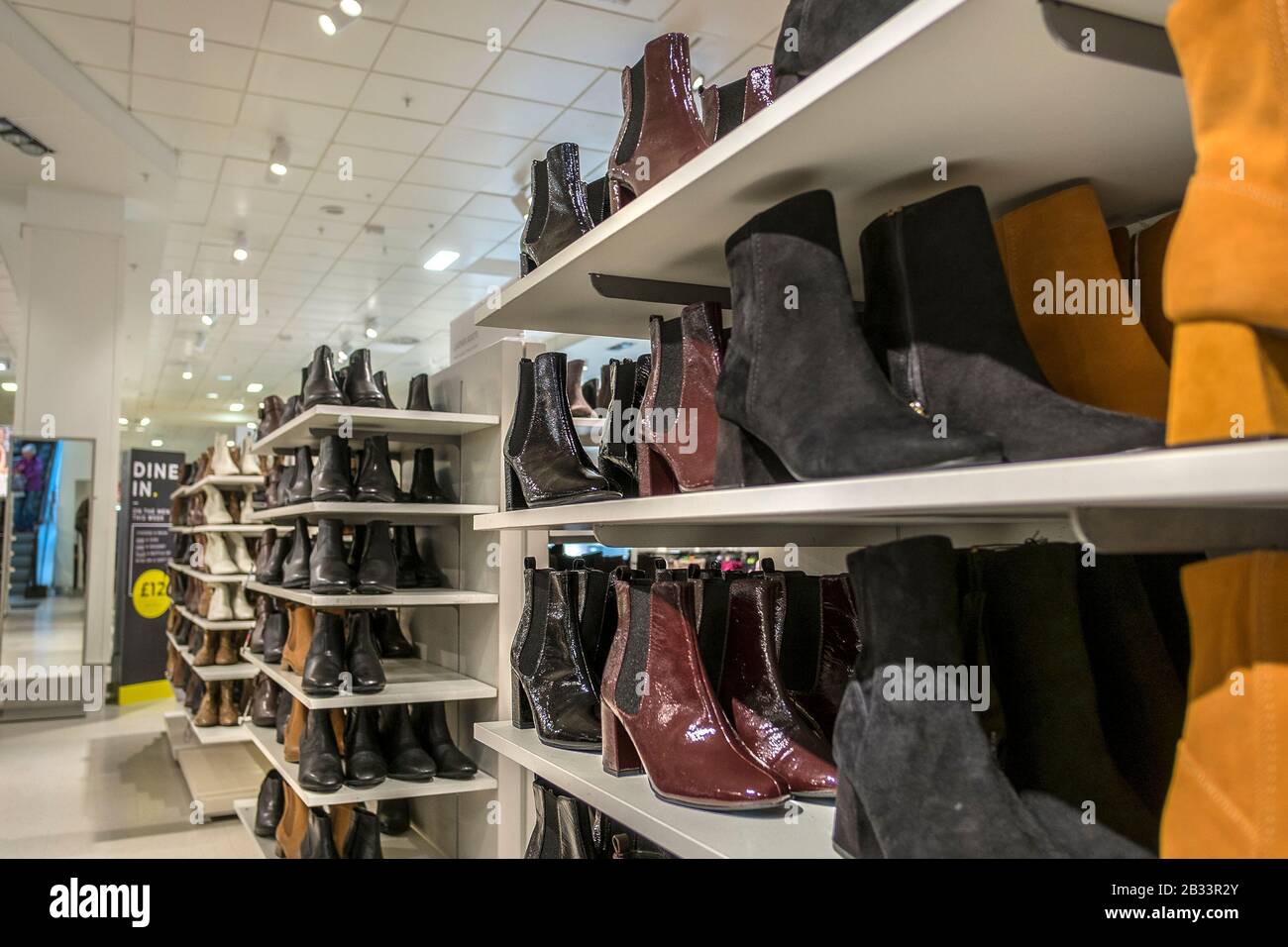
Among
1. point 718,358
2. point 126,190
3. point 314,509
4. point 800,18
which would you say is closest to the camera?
point 800,18

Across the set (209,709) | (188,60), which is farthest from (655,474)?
(209,709)

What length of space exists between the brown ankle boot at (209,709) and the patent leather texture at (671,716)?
528cm

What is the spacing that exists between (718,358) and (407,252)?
26.3 feet

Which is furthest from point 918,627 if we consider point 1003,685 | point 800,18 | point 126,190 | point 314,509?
point 126,190

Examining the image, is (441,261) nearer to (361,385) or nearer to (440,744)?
(361,385)

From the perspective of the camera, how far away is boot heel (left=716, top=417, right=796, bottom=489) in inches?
43.8

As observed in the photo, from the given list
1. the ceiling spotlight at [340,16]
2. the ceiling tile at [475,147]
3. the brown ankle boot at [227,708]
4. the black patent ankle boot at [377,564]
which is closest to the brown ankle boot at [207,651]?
the brown ankle boot at [227,708]

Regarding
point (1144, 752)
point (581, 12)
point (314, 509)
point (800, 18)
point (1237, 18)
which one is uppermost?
point (581, 12)

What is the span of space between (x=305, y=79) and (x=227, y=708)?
3.97 meters

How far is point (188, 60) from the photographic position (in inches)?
205

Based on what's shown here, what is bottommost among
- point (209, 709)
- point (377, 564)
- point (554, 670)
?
point (209, 709)

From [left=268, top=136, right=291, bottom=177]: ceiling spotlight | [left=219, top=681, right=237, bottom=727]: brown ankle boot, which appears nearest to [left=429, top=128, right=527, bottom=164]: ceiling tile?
[left=268, top=136, right=291, bottom=177]: ceiling spotlight
